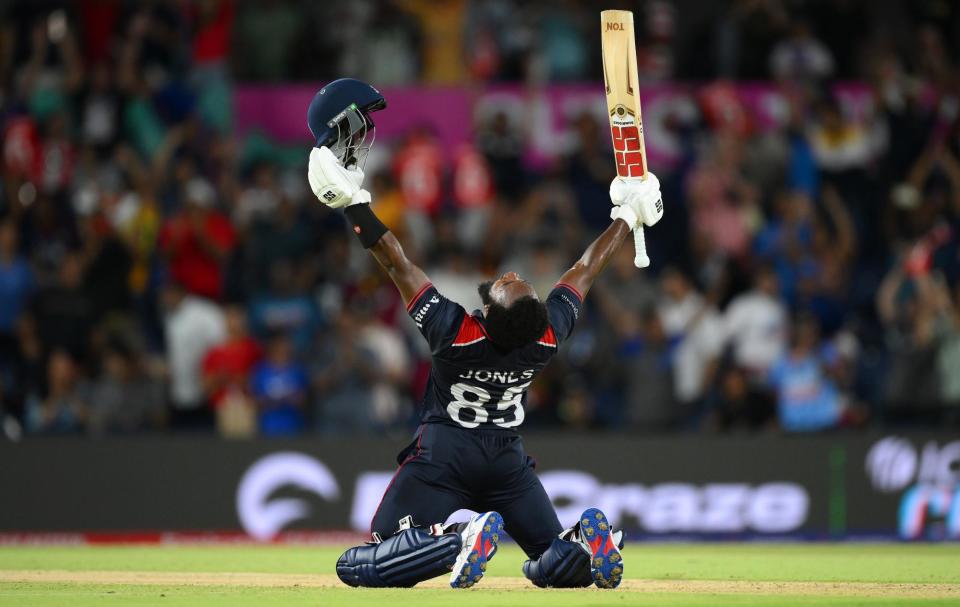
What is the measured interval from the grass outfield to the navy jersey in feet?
3.38

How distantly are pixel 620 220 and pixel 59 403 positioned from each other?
7.90 meters

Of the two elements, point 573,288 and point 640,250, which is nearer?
point 573,288

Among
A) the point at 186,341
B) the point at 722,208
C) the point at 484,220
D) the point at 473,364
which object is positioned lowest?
the point at 473,364

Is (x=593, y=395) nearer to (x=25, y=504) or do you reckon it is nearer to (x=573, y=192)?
(x=573, y=192)

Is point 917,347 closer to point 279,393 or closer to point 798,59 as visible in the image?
point 798,59

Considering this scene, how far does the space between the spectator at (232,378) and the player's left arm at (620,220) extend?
6797 millimetres

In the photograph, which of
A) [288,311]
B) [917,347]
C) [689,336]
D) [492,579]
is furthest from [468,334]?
[917,347]

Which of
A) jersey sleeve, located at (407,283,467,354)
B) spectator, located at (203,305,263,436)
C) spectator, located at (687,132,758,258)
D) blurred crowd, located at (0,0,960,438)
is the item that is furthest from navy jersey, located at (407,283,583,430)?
spectator, located at (687,132,758,258)

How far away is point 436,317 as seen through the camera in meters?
8.80

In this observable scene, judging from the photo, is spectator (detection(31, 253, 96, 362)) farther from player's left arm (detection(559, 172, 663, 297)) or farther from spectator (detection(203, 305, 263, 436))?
player's left arm (detection(559, 172, 663, 297))

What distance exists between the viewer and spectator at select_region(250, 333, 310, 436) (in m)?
16.0

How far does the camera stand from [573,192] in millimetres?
18234

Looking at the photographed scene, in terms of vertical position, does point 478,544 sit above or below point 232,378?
below

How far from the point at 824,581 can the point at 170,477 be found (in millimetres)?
7585
